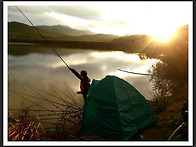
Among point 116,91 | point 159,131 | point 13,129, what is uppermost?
point 116,91

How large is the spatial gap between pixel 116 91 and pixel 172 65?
1250 cm

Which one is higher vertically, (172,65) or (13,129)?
(172,65)

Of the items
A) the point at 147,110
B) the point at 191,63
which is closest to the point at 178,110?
the point at 147,110

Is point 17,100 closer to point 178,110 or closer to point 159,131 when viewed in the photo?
point 159,131

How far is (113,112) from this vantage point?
4754 mm

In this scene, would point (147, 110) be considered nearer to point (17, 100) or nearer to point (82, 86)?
point (82, 86)

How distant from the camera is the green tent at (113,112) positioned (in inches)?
186

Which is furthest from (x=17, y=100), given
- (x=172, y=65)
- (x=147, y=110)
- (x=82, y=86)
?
(x=172, y=65)

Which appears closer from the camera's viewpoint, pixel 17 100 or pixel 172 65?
pixel 17 100

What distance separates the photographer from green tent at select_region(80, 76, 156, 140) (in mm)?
4720

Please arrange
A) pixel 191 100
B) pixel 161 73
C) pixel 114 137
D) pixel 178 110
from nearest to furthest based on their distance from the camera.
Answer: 1. pixel 191 100
2. pixel 114 137
3. pixel 178 110
4. pixel 161 73

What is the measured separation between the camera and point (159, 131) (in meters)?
5.30

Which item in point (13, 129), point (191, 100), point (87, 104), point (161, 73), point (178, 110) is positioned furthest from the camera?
point (161, 73)

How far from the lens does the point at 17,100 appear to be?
28.1 feet
